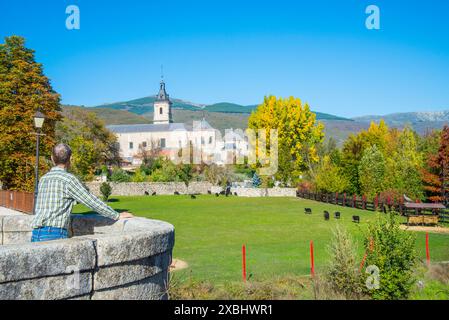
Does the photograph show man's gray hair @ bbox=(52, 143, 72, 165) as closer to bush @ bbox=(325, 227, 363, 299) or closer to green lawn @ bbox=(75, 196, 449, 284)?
green lawn @ bbox=(75, 196, 449, 284)

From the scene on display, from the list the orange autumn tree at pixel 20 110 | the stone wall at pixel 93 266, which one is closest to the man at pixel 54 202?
the stone wall at pixel 93 266

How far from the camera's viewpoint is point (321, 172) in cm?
4709

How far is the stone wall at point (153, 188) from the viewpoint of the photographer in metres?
57.9

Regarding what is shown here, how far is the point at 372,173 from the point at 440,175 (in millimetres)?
5973

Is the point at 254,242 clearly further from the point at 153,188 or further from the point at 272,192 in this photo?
the point at 153,188

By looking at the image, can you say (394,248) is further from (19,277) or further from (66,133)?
(66,133)

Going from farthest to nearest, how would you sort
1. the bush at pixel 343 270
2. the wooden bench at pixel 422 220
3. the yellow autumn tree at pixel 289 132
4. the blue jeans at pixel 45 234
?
the yellow autumn tree at pixel 289 132 → the wooden bench at pixel 422 220 → the bush at pixel 343 270 → the blue jeans at pixel 45 234

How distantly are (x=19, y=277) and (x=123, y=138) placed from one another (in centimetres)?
12819

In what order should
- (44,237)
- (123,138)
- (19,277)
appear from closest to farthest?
(19,277)
(44,237)
(123,138)

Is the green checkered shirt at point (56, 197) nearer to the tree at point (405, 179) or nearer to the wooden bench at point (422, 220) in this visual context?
the wooden bench at point (422, 220)

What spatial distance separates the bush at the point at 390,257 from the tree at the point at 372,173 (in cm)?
3386

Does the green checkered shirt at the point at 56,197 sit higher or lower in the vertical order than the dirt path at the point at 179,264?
higher
